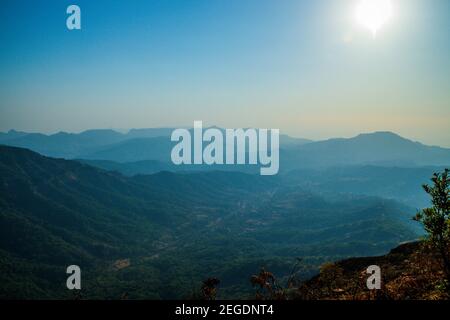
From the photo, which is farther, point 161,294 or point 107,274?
point 107,274

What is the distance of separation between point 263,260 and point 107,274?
88.8m

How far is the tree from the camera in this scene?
8.52 metres

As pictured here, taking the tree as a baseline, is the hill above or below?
Answer: below

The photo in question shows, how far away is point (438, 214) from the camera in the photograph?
8727 millimetres

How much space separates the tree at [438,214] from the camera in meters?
8.52

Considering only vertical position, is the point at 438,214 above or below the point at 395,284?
above

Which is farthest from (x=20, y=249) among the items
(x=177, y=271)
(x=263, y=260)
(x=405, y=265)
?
(x=405, y=265)

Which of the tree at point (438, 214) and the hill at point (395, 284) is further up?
the tree at point (438, 214)

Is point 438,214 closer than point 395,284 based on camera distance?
Yes

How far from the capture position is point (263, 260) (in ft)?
643

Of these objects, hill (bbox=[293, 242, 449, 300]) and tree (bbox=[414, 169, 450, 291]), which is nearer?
tree (bbox=[414, 169, 450, 291])

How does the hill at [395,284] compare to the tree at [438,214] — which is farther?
the hill at [395,284]
